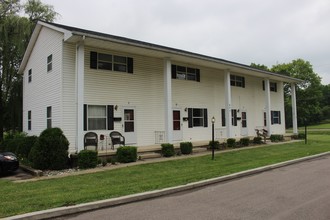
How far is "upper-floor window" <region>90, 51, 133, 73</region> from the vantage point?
1426 centimetres

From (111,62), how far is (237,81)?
1084cm

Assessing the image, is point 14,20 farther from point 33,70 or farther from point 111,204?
point 111,204

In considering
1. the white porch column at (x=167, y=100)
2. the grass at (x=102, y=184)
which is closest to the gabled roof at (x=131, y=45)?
the white porch column at (x=167, y=100)

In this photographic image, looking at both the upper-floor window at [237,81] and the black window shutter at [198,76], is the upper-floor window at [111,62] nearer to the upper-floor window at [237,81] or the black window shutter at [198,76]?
the black window shutter at [198,76]

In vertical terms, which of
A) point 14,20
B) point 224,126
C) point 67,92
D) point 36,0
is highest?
point 36,0

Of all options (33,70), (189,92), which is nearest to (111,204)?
(189,92)

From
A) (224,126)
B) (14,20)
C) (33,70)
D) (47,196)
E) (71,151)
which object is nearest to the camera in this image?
(47,196)

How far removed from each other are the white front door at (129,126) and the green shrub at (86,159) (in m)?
3.74

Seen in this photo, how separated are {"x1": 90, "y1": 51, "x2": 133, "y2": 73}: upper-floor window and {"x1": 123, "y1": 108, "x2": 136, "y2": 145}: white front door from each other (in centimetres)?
213

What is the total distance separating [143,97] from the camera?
52.4ft

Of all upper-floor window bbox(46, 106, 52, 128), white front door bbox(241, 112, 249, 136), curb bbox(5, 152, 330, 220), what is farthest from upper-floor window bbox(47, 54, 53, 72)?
white front door bbox(241, 112, 249, 136)

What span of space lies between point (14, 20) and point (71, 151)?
14.1m

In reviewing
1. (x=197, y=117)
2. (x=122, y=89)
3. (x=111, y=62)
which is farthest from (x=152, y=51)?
(x=197, y=117)

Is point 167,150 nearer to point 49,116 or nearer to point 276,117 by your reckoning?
point 49,116
